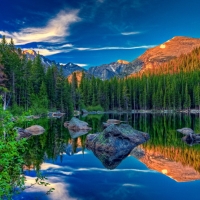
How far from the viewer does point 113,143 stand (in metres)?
21.5

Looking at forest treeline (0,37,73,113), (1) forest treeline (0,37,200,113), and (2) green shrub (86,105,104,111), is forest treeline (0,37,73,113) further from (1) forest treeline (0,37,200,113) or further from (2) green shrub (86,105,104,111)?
(2) green shrub (86,105,104,111)

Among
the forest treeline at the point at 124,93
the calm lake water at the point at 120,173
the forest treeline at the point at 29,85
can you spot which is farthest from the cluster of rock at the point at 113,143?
the forest treeline at the point at 124,93

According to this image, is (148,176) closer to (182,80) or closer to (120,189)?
(120,189)

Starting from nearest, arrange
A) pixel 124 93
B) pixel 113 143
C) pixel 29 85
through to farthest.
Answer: pixel 113 143, pixel 29 85, pixel 124 93

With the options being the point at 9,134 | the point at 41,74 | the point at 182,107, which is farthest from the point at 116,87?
the point at 9,134

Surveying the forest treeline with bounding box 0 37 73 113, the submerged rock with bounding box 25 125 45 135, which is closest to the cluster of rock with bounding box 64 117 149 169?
the submerged rock with bounding box 25 125 45 135

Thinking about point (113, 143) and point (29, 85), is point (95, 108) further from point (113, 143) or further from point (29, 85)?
point (113, 143)

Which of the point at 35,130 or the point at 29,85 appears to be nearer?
the point at 35,130

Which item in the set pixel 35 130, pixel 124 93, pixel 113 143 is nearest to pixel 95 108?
pixel 124 93

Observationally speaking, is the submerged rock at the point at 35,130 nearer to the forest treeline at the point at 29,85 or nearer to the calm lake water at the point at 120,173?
the calm lake water at the point at 120,173

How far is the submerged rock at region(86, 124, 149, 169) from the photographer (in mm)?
19641

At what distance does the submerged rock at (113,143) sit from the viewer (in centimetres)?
1964

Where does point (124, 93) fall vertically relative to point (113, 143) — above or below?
above

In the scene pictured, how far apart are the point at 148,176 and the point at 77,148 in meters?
10.2
